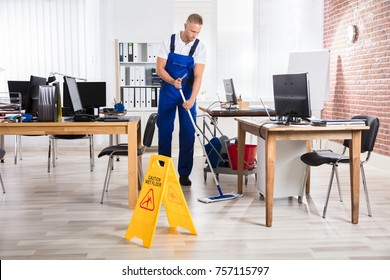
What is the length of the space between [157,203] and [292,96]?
4.43 feet

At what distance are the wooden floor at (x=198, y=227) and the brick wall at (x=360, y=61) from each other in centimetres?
137

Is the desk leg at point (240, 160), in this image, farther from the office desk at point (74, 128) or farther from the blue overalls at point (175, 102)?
the office desk at point (74, 128)

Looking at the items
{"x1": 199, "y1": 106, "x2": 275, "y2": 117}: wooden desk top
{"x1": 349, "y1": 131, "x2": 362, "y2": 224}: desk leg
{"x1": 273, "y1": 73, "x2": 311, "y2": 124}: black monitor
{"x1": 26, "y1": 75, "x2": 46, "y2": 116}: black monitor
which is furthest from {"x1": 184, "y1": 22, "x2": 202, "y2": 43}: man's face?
{"x1": 349, "y1": 131, "x2": 362, "y2": 224}: desk leg

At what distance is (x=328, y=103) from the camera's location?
776 cm

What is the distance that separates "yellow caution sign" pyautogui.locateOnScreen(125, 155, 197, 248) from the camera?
3.08m

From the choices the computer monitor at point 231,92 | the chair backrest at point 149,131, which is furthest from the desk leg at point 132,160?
the computer monitor at point 231,92

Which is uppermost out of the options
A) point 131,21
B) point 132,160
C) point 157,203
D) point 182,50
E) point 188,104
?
point 131,21

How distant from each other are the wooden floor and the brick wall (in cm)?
137

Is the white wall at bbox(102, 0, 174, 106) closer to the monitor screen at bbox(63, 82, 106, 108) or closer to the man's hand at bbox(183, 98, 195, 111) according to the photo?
the monitor screen at bbox(63, 82, 106, 108)

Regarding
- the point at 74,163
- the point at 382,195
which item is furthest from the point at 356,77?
the point at 74,163

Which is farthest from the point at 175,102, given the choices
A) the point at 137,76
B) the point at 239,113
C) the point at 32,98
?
the point at 137,76

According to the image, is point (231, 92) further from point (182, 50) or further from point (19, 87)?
point (19, 87)

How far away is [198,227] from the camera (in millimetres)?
3461
